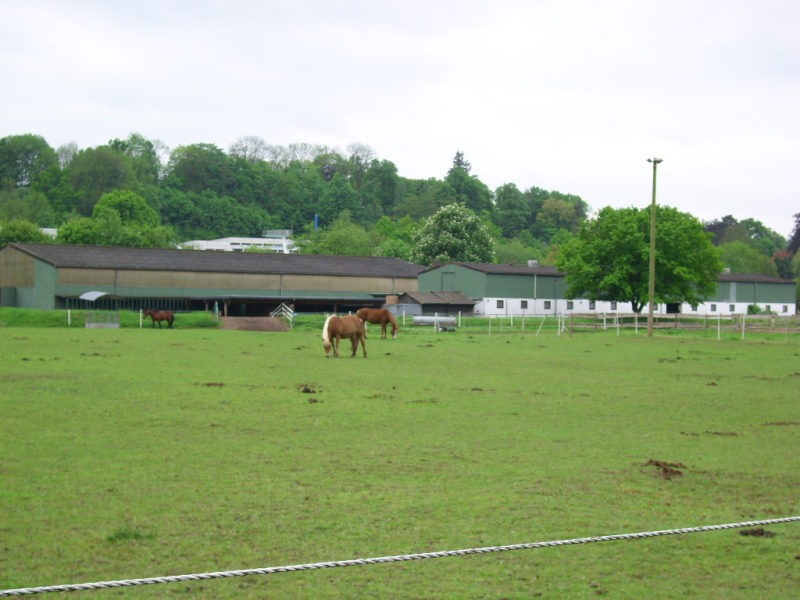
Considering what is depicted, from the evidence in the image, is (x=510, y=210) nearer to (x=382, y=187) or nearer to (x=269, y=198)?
(x=382, y=187)

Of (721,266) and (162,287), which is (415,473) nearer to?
(721,266)

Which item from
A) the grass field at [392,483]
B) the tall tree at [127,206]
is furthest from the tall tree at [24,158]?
the grass field at [392,483]

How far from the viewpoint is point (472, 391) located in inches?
706

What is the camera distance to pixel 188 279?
7569cm

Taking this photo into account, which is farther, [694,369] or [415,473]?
[694,369]

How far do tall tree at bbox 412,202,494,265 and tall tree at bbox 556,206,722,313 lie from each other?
37.9 m

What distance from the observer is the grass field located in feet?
20.4

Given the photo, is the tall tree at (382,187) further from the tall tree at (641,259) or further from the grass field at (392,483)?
the grass field at (392,483)

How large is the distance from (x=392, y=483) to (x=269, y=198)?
176522 millimetres

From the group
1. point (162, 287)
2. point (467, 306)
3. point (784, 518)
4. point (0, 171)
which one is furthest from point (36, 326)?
point (0, 171)

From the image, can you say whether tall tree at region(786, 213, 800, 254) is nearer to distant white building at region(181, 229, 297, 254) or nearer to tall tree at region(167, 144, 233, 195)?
distant white building at region(181, 229, 297, 254)

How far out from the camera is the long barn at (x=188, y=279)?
2751 inches

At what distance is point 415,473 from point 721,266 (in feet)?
200

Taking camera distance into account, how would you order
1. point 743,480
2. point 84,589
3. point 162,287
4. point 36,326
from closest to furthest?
point 84,589 → point 743,480 → point 36,326 → point 162,287
